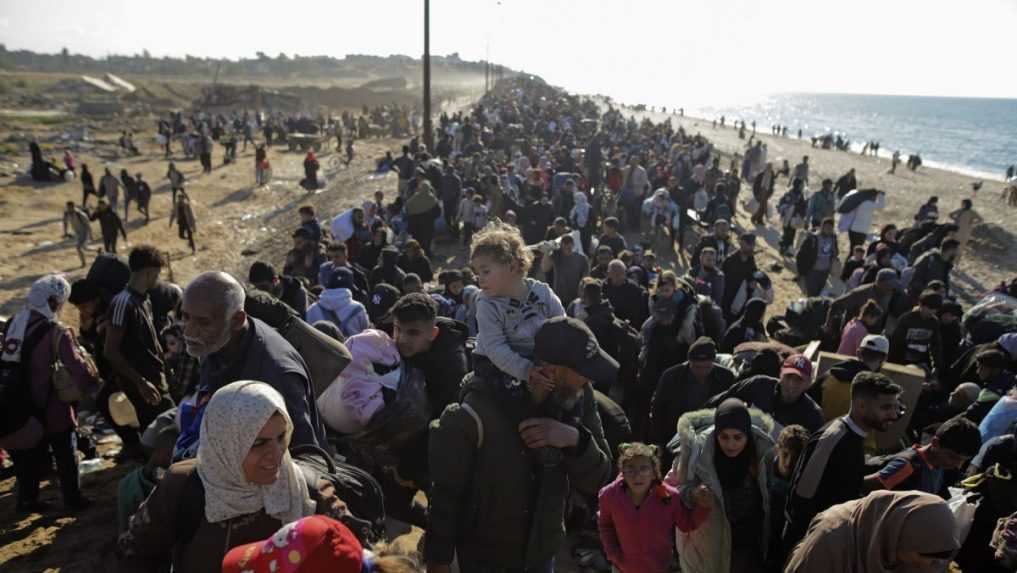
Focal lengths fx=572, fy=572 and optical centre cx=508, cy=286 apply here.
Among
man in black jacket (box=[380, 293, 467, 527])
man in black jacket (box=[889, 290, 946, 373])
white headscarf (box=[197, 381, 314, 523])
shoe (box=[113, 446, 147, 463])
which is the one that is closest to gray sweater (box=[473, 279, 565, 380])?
man in black jacket (box=[380, 293, 467, 527])

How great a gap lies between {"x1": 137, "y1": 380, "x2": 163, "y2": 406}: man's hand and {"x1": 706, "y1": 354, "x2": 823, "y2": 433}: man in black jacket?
14.2ft

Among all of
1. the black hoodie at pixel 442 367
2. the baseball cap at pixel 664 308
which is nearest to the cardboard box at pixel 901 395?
the baseball cap at pixel 664 308

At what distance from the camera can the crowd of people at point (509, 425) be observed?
1951 millimetres

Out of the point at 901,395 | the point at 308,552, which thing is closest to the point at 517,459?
the point at 308,552

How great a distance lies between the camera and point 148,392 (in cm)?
458

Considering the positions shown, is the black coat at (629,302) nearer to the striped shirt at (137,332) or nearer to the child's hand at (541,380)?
the child's hand at (541,380)

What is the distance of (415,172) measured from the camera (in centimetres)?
1516

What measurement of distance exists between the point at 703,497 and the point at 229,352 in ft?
8.05

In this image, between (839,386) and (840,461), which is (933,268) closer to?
(839,386)

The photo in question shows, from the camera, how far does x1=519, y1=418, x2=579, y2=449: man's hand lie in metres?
2.24

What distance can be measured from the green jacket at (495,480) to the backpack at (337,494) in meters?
0.25

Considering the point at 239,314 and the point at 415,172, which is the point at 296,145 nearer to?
the point at 415,172

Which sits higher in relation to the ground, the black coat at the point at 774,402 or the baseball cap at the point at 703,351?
the baseball cap at the point at 703,351

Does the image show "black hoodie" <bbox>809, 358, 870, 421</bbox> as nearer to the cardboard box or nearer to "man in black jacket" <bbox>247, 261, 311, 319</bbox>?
the cardboard box
